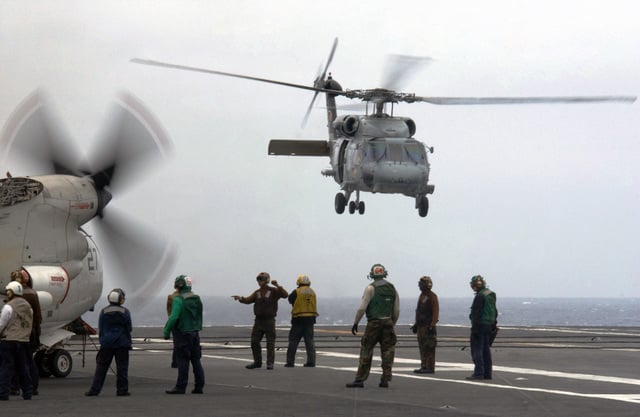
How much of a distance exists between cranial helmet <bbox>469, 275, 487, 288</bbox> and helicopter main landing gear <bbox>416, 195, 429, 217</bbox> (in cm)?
2339

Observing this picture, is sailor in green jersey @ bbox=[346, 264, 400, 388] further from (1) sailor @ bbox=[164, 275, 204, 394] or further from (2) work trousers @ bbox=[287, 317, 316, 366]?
(2) work trousers @ bbox=[287, 317, 316, 366]

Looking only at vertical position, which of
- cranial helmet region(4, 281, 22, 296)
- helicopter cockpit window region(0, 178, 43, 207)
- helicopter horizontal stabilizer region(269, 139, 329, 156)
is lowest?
cranial helmet region(4, 281, 22, 296)

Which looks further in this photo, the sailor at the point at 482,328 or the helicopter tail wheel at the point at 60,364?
the helicopter tail wheel at the point at 60,364

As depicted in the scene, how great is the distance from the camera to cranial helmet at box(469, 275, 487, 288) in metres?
23.1

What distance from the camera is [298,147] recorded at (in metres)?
51.3

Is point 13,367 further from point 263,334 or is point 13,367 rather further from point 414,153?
point 414,153

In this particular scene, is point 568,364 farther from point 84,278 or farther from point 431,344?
point 84,278

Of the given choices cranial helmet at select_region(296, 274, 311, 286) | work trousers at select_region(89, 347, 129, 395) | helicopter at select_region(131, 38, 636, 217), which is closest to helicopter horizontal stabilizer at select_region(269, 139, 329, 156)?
helicopter at select_region(131, 38, 636, 217)

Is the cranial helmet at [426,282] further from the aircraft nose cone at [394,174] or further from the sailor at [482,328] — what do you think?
the aircraft nose cone at [394,174]

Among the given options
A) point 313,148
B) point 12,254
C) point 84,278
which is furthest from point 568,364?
point 313,148

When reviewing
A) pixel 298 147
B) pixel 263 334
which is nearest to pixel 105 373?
pixel 263 334

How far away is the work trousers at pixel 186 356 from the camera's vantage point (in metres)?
19.2

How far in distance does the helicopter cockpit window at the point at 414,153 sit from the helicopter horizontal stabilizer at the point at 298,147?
7536mm

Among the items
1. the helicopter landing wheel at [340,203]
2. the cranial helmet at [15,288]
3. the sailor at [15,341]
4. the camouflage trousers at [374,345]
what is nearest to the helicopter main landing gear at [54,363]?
the sailor at [15,341]
